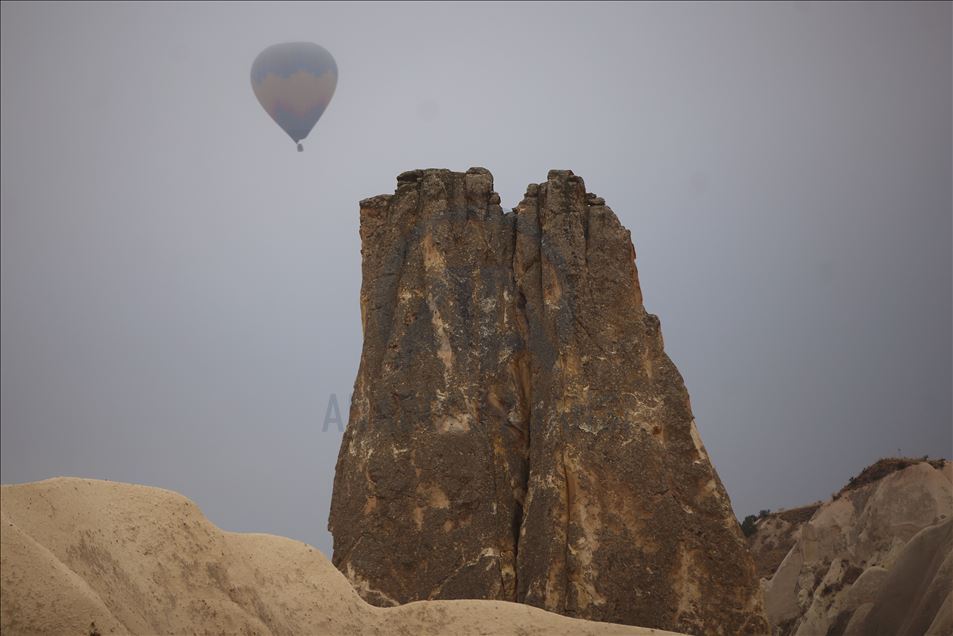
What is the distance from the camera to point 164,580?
12.0 metres

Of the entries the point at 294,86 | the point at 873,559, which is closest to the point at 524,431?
the point at 873,559

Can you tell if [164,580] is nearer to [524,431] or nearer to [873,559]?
[524,431]

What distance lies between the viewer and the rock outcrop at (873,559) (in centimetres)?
2838

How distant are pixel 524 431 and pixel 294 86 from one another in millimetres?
35368

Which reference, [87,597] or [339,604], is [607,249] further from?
[87,597]

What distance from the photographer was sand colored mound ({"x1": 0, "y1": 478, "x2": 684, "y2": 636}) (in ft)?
34.6

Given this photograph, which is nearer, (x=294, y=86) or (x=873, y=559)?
(x=873, y=559)

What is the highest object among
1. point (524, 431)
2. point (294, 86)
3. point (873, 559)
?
point (294, 86)

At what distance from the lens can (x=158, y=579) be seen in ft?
39.1

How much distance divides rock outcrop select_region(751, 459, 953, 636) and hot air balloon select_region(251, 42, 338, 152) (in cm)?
2679

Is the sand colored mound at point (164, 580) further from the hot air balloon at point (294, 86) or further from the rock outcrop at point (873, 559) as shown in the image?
the hot air balloon at point (294, 86)

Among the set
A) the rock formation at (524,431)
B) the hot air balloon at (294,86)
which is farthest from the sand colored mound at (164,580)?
the hot air balloon at (294,86)

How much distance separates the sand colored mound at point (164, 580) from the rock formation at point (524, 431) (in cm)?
429

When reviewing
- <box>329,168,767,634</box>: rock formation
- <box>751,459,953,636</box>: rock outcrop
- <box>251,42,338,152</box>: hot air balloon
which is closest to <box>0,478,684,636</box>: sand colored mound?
<box>329,168,767,634</box>: rock formation
